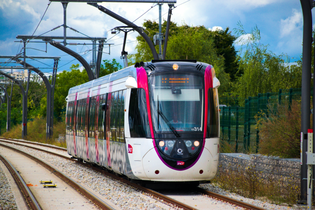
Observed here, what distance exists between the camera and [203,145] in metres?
11.8

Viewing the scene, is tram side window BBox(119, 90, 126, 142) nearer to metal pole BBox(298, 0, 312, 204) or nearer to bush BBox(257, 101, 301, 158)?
bush BBox(257, 101, 301, 158)

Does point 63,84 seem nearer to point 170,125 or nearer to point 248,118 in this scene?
point 248,118

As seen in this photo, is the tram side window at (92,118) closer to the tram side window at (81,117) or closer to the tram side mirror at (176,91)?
the tram side window at (81,117)

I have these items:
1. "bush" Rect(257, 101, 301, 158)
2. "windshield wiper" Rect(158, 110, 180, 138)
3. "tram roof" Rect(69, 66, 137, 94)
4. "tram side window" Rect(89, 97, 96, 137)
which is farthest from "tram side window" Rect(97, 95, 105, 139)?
"bush" Rect(257, 101, 301, 158)

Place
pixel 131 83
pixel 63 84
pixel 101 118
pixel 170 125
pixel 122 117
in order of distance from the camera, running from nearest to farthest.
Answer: pixel 170 125, pixel 131 83, pixel 122 117, pixel 101 118, pixel 63 84

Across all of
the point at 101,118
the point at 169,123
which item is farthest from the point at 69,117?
the point at 169,123

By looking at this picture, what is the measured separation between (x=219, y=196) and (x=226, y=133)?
894 centimetres

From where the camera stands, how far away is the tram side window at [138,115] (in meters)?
11.9

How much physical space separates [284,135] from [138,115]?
404cm

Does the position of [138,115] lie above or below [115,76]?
below

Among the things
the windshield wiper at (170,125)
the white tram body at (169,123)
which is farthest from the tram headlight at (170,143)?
the windshield wiper at (170,125)

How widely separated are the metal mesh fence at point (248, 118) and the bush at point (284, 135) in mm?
1193

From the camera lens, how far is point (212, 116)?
12086 mm

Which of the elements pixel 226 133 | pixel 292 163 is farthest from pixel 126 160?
pixel 226 133
